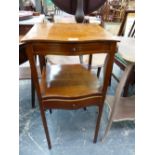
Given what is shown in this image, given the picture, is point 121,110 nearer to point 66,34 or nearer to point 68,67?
point 68,67

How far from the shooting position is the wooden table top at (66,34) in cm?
87

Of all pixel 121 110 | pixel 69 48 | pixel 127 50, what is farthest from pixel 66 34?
pixel 121 110

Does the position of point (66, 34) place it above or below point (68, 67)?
above

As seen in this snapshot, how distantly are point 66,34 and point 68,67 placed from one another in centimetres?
52

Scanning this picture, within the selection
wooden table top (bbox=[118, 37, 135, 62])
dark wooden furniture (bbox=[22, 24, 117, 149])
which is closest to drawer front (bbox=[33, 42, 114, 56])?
dark wooden furniture (bbox=[22, 24, 117, 149])

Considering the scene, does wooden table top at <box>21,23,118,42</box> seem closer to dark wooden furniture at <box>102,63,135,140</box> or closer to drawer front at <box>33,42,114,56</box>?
drawer front at <box>33,42,114,56</box>

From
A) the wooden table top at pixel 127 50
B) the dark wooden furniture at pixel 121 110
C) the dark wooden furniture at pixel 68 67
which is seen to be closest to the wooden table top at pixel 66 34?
the dark wooden furniture at pixel 68 67

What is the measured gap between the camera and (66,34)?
95 centimetres
